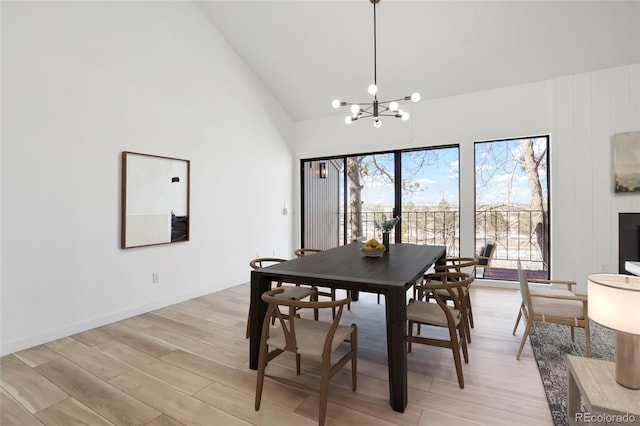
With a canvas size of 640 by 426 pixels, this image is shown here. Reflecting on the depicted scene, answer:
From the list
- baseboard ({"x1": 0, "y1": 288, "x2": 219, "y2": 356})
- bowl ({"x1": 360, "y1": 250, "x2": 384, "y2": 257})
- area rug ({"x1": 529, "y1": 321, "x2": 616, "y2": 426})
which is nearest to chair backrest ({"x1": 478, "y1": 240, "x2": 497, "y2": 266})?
area rug ({"x1": 529, "y1": 321, "x2": 616, "y2": 426})

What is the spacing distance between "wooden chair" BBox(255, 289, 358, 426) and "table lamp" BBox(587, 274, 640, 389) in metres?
1.17

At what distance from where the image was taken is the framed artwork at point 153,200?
3518 mm

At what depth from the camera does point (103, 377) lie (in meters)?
2.27

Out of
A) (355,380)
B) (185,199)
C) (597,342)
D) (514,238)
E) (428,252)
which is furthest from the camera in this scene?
(514,238)

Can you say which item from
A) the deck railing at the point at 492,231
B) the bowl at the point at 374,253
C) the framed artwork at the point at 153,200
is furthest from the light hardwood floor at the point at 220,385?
the deck railing at the point at 492,231

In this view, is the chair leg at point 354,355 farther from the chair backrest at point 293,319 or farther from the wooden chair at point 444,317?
the wooden chair at point 444,317

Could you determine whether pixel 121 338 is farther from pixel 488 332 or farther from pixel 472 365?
pixel 488 332

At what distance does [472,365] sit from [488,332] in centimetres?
81

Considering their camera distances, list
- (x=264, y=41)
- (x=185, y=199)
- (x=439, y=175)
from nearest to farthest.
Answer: (x=185, y=199) < (x=264, y=41) < (x=439, y=175)

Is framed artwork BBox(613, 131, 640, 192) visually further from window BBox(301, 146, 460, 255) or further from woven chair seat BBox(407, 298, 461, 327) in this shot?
woven chair seat BBox(407, 298, 461, 327)

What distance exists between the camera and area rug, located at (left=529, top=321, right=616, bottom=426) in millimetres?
1940

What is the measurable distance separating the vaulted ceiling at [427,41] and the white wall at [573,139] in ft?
0.79

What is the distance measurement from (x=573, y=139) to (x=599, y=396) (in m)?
4.19

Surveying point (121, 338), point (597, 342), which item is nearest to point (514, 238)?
point (597, 342)
